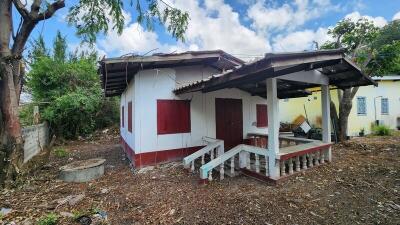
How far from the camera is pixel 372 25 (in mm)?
10234

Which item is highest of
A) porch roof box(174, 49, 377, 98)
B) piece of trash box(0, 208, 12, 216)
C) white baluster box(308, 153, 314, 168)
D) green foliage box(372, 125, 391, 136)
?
porch roof box(174, 49, 377, 98)

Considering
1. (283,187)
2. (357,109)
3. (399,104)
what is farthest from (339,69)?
(399,104)

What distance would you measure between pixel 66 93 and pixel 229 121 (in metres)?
11.7

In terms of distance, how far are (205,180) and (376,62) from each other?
33.8 feet

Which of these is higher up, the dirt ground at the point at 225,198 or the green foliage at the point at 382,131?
the green foliage at the point at 382,131

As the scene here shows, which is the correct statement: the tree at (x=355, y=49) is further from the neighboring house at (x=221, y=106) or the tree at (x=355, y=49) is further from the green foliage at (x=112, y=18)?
the green foliage at (x=112, y=18)

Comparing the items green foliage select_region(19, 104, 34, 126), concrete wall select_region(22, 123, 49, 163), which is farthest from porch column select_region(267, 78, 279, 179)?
green foliage select_region(19, 104, 34, 126)

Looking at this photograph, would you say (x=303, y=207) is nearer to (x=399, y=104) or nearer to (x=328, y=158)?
(x=328, y=158)

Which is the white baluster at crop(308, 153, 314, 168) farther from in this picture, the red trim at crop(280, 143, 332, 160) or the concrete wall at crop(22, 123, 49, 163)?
the concrete wall at crop(22, 123, 49, 163)

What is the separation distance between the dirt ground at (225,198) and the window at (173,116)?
4.64 feet

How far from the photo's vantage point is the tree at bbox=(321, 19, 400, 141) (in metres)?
10.2

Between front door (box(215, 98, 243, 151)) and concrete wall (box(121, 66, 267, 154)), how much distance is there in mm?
177

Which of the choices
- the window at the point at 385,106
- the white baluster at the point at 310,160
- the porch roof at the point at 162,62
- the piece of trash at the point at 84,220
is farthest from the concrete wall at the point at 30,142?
the window at the point at 385,106

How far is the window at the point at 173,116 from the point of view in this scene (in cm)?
730
